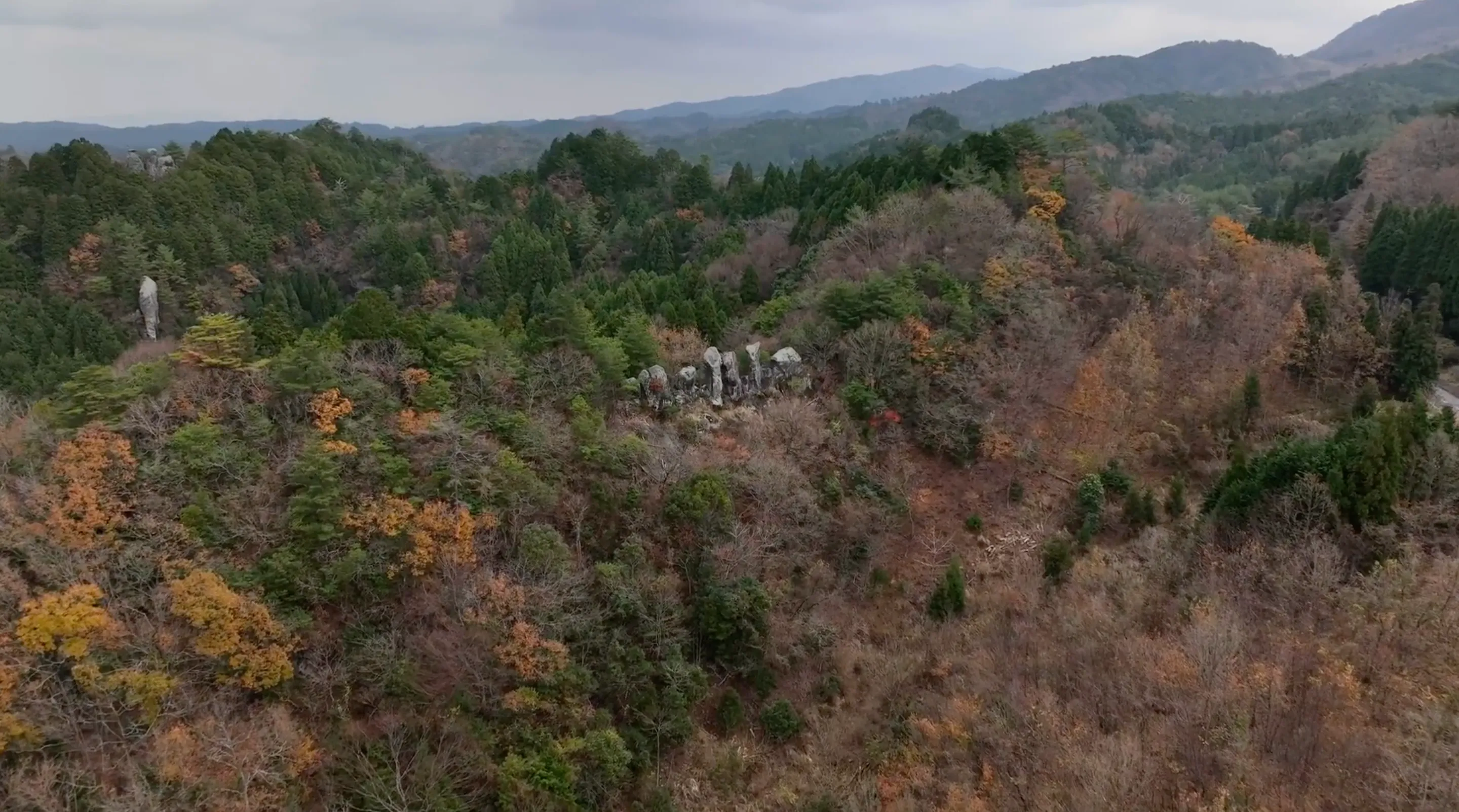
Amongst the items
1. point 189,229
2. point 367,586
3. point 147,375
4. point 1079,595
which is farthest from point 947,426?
point 189,229

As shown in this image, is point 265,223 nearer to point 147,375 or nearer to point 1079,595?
point 147,375

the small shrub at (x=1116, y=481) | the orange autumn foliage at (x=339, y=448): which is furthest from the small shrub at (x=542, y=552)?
the small shrub at (x=1116, y=481)

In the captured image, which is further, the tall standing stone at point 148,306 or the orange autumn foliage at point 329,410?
the tall standing stone at point 148,306

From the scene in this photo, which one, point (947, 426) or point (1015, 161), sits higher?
point (1015, 161)

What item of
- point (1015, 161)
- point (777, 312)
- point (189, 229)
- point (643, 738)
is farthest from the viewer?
point (189, 229)

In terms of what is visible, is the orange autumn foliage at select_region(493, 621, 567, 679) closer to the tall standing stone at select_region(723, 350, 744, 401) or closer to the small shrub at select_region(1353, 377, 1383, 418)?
the tall standing stone at select_region(723, 350, 744, 401)

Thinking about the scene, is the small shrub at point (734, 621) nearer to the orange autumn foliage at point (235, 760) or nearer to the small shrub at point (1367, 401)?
the orange autumn foliage at point (235, 760)
